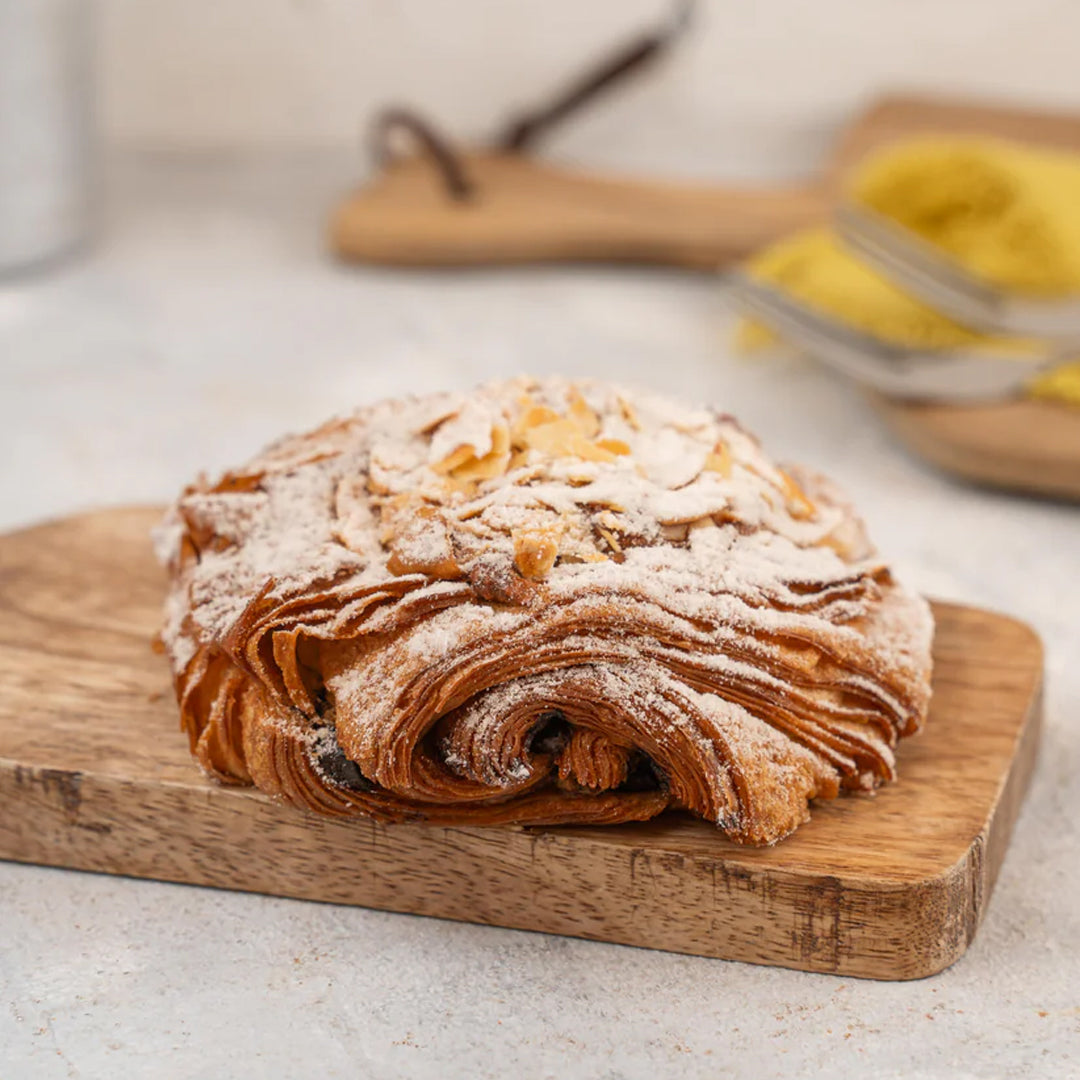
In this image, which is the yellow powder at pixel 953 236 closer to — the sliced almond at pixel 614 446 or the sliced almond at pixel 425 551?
the sliced almond at pixel 614 446

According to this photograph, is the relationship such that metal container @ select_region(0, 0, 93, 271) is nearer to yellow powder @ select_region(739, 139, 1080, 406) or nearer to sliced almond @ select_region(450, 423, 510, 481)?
yellow powder @ select_region(739, 139, 1080, 406)

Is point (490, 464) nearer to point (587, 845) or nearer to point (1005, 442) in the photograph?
point (587, 845)

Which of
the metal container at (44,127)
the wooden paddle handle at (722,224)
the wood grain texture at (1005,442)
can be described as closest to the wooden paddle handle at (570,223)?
the wooden paddle handle at (722,224)

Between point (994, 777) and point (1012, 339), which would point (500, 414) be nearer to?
point (994, 777)

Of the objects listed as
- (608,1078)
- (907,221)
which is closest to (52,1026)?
(608,1078)

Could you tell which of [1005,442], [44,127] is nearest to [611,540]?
[1005,442]

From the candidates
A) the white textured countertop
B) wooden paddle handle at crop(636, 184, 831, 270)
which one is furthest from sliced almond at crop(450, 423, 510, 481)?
wooden paddle handle at crop(636, 184, 831, 270)
